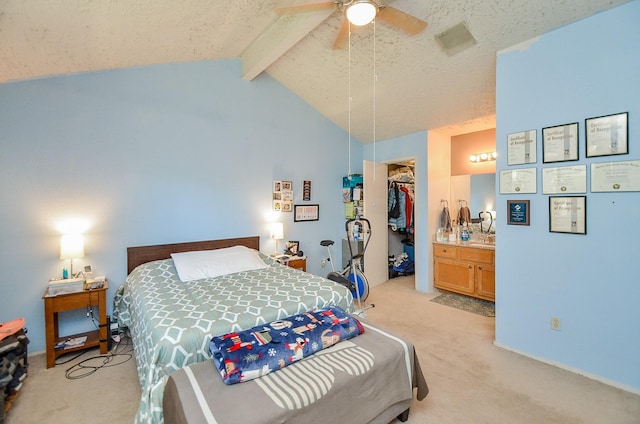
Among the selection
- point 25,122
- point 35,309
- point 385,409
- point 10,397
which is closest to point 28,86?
point 25,122

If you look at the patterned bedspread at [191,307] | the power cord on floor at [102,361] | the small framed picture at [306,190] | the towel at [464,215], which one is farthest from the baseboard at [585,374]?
the power cord on floor at [102,361]

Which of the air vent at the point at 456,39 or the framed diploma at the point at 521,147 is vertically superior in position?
the air vent at the point at 456,39

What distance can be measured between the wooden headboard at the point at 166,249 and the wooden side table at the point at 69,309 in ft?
1.21

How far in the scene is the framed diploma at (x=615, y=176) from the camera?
2055 millimetres

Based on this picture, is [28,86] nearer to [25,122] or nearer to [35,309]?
[25,122]

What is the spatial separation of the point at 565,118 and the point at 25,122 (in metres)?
4.70

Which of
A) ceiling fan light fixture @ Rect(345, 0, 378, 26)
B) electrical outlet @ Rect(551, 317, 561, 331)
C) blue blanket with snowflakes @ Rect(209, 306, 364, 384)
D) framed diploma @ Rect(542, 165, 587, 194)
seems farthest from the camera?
electrical outlet @ Rect(551, 317, 561, 331)

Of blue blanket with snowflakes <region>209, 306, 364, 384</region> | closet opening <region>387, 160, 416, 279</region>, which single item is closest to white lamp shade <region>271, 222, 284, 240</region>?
blue blanket with snowflakes <region>209, 306, 364, 384</region>

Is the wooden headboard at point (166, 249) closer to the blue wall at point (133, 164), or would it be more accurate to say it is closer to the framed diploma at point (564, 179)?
the blue wall at point (133, 164)

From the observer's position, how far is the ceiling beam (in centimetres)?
255

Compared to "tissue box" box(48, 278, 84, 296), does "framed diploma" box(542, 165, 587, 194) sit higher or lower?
higher

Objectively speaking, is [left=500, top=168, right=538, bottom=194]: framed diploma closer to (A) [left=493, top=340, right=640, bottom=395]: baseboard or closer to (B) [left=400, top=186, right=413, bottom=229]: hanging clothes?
(A) [left=493, top=340, right=640, bottom=395]: baseboard

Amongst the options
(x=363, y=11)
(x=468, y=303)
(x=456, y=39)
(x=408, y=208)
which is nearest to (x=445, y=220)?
(x=408, y=208)

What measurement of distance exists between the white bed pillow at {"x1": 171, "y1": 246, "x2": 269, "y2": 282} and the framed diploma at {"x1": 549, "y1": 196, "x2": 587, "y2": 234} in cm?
280
